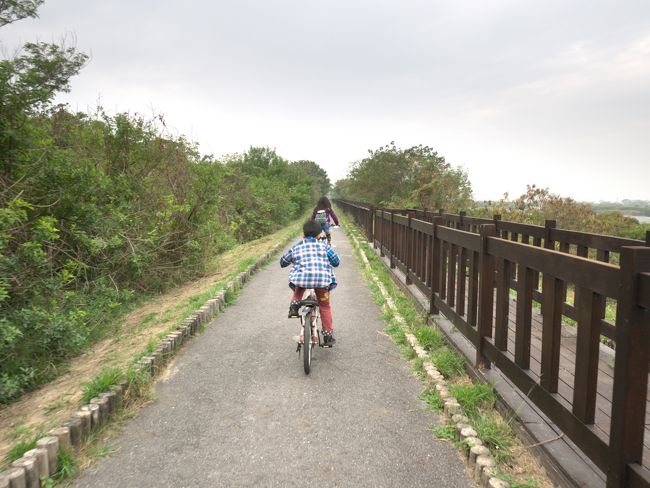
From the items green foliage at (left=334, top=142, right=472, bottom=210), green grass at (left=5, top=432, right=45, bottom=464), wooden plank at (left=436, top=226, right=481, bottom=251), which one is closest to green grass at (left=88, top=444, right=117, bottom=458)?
green grass at (left=5, top=432, right=45, bottom=464)

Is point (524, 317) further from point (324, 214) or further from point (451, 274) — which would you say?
point (324, 214)

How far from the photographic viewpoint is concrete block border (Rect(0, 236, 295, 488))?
7.93 feet

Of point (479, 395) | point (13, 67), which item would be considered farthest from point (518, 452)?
point (13, 67)

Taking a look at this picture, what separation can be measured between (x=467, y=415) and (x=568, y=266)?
1430 mm

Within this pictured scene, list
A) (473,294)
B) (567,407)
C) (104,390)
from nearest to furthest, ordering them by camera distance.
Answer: (567,407) → (104,390) → (473,294)

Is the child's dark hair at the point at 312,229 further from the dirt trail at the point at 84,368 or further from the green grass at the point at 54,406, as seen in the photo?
the green grass at the point at 54,406

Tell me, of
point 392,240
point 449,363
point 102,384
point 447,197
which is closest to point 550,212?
point 447,197

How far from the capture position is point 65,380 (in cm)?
439

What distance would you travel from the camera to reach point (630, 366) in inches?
72.7

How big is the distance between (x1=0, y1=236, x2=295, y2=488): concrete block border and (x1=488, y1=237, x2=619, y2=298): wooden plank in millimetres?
3255

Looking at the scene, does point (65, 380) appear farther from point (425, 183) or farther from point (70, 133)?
point (425, 183)

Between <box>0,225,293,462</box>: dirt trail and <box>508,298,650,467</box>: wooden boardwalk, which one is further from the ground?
<box>508,298,650,467</box>: wooden boardwalk

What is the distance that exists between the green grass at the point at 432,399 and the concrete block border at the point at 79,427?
2520 millimetres

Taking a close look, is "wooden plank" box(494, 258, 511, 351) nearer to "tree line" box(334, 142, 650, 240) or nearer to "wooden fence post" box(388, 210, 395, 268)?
"wooden fence post" box(388, 210, 395, 268)
